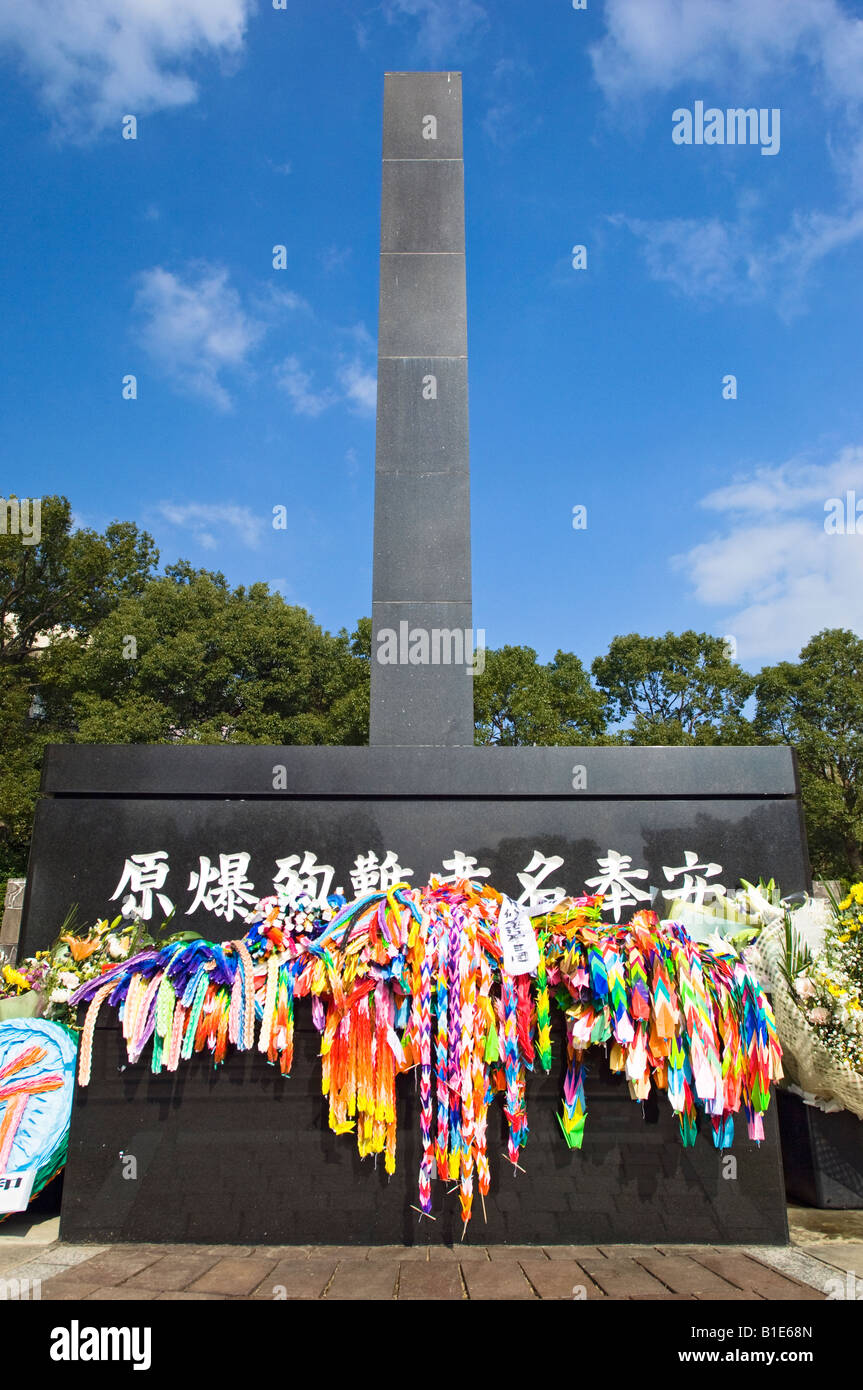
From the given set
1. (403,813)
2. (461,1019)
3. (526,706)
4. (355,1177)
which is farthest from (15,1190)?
(526,706)

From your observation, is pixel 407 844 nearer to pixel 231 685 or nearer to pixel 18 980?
pixel 18 980

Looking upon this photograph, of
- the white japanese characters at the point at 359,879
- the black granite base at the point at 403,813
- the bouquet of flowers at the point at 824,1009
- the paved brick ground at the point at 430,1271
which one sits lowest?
the paved brick ground at the point at 430,1271

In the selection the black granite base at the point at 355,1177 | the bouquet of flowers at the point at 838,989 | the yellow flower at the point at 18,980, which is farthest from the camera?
the yellow flower at the point at 18,980

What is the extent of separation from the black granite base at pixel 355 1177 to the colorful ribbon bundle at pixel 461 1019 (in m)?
0.07

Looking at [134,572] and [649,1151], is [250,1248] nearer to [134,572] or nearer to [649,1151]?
[649,1151]

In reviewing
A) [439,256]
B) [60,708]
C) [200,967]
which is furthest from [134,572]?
[200,967]

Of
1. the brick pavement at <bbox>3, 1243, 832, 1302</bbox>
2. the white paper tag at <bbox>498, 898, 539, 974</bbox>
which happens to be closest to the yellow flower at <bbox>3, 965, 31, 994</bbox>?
the brick pavement at <bbox>3, 1243, 832, 1302</bbox>

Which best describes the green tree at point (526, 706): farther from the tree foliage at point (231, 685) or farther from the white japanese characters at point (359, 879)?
the white japanese characters at point (359, 879)

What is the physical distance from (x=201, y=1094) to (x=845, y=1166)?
2.81 meters

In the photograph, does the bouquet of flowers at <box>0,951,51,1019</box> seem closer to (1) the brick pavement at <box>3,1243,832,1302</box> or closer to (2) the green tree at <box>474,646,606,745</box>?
(1) the brick pavement at <box>3,1243,832,1302</box>

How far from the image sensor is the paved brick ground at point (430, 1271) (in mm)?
2676

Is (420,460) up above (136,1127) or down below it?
above

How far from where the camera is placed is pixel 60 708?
20.0m

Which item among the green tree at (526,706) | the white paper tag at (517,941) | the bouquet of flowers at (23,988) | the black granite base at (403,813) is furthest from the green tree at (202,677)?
the white paper tag at (517,941)
